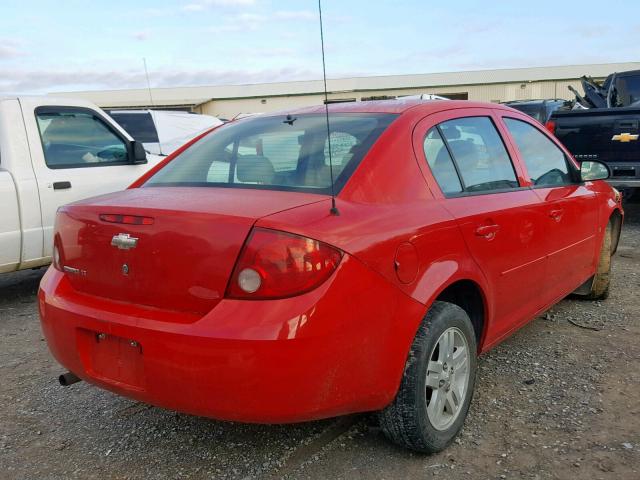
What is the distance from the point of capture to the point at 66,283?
2572 millimetres

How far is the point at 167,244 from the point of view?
218 centimetres

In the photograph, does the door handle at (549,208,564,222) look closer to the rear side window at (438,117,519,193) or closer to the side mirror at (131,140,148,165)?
the rear side window at (438,117,519,193)

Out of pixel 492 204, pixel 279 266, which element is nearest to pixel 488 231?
pixel 492 204

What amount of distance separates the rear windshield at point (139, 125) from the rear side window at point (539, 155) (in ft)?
27.2

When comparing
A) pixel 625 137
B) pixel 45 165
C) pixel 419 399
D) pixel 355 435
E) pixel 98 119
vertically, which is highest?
pixel 98 119

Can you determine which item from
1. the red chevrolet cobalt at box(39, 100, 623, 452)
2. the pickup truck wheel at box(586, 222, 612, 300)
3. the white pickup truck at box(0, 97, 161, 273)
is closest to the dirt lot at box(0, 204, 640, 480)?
the red chevrolet cobalt at box(39, 100, 623, 452)

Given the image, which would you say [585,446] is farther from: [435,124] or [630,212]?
[630,212]

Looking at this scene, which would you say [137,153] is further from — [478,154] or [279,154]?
[478,154]

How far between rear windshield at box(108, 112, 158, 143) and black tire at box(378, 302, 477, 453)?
9.12 metres

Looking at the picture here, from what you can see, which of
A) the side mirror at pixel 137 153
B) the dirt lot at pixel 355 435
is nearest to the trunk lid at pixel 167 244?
the dirt lot at pixel 355 435

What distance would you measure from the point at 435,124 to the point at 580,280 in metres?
1.91

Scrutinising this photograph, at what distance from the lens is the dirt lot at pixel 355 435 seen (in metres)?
2.49

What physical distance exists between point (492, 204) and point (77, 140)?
405 cm

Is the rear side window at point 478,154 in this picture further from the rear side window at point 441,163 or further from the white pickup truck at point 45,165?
the white pickup truck at point 45,165
